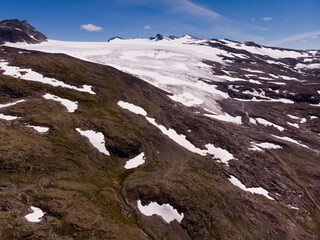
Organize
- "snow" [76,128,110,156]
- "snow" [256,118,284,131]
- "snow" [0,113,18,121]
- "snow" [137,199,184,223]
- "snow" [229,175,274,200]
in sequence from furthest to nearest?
"snow" [256,118,284,131] < "snow" [229,175,274,200] < "snow" [76,128,110,156] < "snow" [0,113,18,121] < "snow" [137,199,184,223]

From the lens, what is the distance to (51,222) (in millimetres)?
25609

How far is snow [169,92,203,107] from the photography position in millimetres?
96812

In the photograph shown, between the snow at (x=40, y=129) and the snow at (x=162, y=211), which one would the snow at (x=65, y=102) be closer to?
the snow at (x=40, y=129)

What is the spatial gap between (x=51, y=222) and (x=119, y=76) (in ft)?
232

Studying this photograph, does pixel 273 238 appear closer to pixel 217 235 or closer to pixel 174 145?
pixel 217 235

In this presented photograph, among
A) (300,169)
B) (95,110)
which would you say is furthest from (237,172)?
(95,110)

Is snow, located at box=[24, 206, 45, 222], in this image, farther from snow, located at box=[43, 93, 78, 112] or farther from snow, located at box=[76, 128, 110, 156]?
snow, located at box=[43, 93, 78, 112]

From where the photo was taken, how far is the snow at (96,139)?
4409 centimetres

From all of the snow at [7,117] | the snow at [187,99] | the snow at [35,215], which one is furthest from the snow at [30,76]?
the snow at [187,99]

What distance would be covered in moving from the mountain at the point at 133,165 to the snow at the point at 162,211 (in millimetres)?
189

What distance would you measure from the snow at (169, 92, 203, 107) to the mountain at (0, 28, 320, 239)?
45.4 feet

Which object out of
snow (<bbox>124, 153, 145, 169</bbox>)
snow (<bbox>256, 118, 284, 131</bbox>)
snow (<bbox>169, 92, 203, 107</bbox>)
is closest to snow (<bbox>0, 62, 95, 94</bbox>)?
snow (<bbox>124, 153, 145, 169</bbox>)

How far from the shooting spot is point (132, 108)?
219 ft

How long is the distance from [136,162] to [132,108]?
25.9 meters
